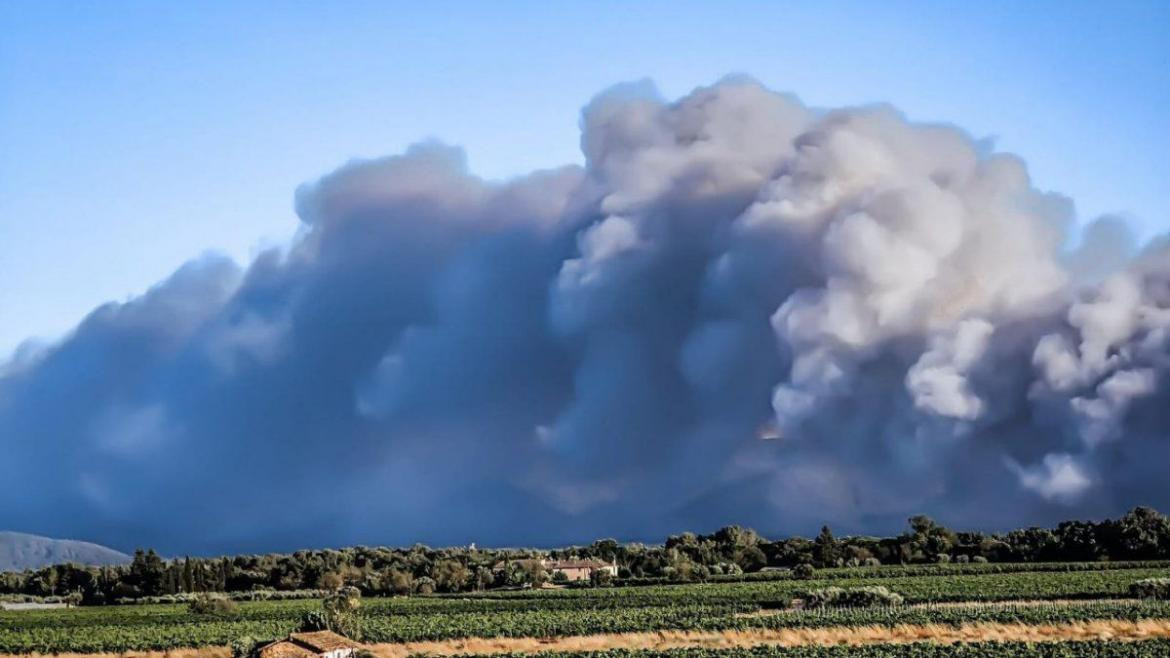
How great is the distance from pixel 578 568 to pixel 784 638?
334ft

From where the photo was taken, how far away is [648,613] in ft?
280

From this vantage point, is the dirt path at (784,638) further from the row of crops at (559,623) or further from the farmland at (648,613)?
the row of crops at (559,623)

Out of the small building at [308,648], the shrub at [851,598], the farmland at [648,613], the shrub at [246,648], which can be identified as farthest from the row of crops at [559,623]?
Result: the small building at [308,648]

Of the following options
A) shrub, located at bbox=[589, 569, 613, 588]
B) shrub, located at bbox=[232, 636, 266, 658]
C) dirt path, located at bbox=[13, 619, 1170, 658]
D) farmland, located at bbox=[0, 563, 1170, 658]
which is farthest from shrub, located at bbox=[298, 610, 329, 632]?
shrub, located at bbox=[589, 569, 613, 588]

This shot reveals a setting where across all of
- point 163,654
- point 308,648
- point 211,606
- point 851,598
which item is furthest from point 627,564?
point 308,648

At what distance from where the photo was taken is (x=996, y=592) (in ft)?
316

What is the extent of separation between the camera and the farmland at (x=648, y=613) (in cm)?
7094

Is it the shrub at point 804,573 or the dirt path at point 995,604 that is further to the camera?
the shrub at point 804,573

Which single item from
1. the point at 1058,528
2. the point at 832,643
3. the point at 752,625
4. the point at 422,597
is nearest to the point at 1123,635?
the point at 832,643

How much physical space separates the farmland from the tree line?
16533 mm

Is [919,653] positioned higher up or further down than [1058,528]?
further down

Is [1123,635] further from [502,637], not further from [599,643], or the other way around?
[502,637]

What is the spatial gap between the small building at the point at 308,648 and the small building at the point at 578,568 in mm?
97443

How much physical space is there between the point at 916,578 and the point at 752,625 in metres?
58.1
